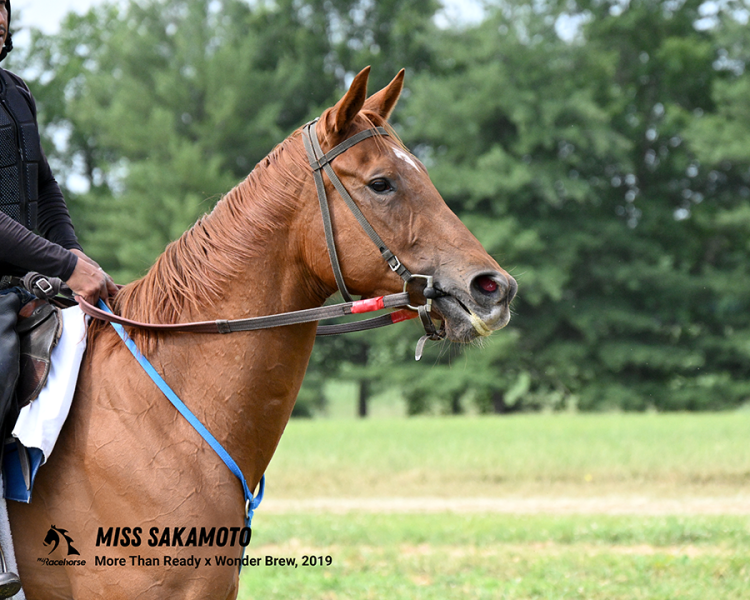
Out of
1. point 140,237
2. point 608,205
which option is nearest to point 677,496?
point 608,205

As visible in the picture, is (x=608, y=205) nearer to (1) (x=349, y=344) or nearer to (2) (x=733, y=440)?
(1) (x=349, y=344)

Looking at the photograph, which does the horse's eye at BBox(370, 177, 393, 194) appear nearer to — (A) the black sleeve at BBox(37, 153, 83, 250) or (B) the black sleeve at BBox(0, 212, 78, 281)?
(B) the black sleeve at BBox(0, 212, 78, 281)

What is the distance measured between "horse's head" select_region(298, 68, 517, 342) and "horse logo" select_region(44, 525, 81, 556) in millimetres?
1239

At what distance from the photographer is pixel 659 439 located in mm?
13070

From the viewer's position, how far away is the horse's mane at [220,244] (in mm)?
2777

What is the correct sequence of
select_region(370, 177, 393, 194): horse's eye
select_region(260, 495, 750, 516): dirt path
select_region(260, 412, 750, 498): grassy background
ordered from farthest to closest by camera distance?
select_region(260, 412, 750, 498): grassy background < select_region(260, 495, 750, 516): dirt path < select_region(370, 177, 393, 194): horse's eye

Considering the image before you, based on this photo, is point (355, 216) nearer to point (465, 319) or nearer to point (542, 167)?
point (465, 319)

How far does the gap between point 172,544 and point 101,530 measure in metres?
0.26

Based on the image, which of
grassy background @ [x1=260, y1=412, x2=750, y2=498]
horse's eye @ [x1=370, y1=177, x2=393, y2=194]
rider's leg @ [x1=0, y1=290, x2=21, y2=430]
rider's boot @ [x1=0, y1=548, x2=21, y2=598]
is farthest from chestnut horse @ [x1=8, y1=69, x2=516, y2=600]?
grassy background @ [x1=260, y1=412, x2=750, y2=498]

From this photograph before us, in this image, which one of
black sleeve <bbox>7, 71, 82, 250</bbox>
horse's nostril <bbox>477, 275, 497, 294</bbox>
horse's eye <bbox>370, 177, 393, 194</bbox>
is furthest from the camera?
black sleeve <bbox>7, 71, 82, 250</bbox>

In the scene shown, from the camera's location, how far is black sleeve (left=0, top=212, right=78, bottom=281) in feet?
8.92

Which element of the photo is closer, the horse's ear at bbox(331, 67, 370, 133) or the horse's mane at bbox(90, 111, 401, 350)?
the horse's ear at bbox(331, 67, 370, 133)

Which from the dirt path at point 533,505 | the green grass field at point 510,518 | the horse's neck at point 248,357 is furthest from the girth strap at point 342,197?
the dirt path at point 533,505

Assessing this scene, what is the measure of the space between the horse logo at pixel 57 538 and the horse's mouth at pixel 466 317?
4.79 ft
